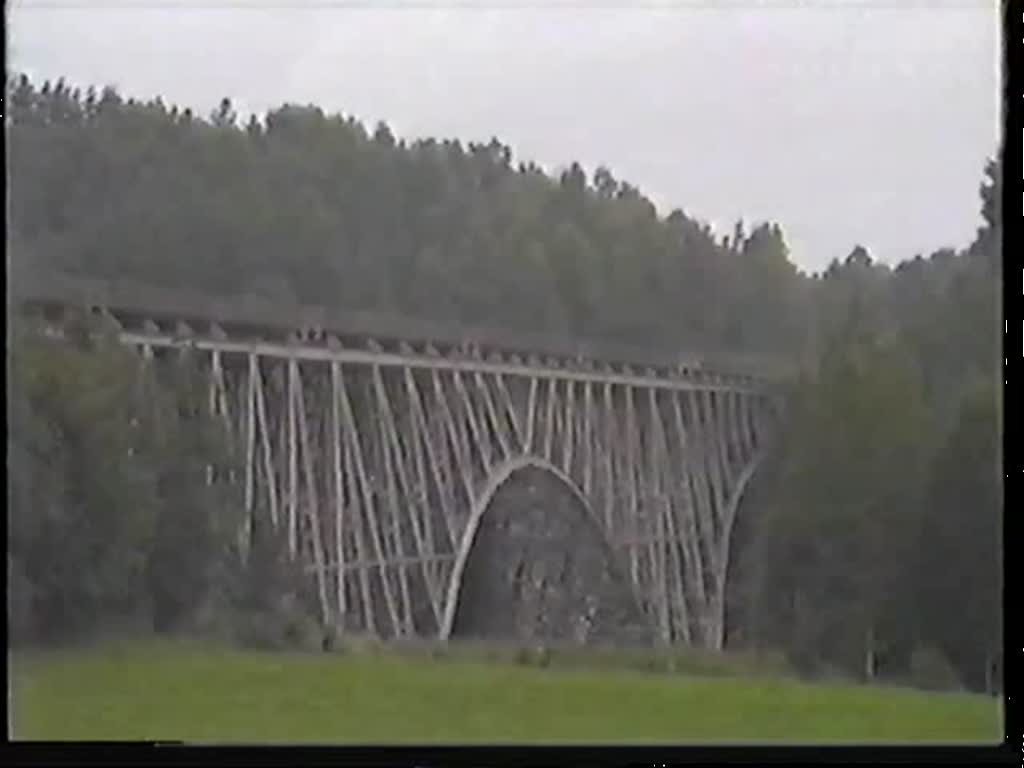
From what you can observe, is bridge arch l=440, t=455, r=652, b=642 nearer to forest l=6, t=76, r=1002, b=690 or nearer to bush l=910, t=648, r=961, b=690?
forest l=6, t=76, r=1002, b=690

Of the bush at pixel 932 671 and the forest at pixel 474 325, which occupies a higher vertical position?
the forest at pixel 474 325

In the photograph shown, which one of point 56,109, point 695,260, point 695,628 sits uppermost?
point 56,109

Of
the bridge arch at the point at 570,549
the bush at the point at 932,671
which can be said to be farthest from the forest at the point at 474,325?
the bridge arch at the point at 570,549

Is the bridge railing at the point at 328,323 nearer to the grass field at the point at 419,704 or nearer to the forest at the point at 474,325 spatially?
the forest at the point at 474,325

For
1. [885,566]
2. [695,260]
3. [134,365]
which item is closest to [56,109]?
[134,365]

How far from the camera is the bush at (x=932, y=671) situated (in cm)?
317

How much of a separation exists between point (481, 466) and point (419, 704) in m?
0.40

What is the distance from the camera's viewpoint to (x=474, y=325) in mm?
3178

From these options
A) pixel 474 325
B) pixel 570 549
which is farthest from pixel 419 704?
pixel 474 325

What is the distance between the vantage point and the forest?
3105 millimetres

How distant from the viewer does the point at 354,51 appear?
312 centimetres

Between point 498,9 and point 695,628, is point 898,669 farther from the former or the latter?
point 498,9

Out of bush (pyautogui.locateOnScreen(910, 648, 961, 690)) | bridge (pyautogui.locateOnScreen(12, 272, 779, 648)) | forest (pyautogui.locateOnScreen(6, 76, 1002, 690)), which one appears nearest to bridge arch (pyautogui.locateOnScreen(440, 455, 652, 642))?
bridge (pyautogui.locateOnScreen(12, 272, 779, 648))
